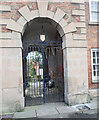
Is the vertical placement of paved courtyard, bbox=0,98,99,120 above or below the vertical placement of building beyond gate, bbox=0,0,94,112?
below

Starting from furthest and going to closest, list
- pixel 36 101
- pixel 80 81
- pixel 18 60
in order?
1. pixel 36 101
2. pixel 80 81
3. pixel 18 60

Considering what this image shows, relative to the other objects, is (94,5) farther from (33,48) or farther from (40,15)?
(33,48)

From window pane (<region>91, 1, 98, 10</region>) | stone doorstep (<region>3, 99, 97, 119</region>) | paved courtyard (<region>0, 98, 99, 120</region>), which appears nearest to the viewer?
paved courtyard (<region>0, 98, 99, 120</region>)

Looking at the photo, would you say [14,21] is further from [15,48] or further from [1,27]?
[15,48]

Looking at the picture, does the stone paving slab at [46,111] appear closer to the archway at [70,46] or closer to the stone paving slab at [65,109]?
the stone paving slab at [65,109]

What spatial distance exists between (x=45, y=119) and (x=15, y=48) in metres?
3.22

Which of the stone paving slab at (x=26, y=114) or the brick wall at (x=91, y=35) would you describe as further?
the brick wall at (x=91, y=35)

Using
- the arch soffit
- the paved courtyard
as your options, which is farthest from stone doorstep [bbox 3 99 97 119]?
the arch soffit

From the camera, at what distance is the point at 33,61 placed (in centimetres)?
600

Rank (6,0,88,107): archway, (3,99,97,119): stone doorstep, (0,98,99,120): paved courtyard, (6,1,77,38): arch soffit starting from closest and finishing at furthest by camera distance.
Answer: (0,98,99,120): paved courtyard → (3,99,97,119): stone doorstep → (6,1,77,38): arch soffit → (6,0,88,107): archway

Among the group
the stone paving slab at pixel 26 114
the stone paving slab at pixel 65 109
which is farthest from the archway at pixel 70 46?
the stone paving slab at pixel 26 114

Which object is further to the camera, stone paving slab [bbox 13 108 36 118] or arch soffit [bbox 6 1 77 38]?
arch soffit [bbox 6 1 77 38]

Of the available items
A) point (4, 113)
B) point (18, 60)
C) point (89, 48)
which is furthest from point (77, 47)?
point (4, 113)

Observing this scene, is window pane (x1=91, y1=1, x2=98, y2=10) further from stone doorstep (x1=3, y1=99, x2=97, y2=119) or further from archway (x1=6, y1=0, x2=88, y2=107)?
stone doorstep (x1=3, y1=99, x2=97, y2=119)
